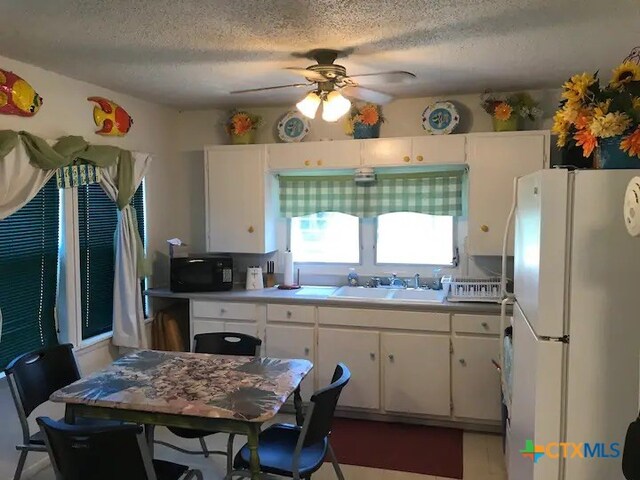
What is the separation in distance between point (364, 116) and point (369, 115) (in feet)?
0.13

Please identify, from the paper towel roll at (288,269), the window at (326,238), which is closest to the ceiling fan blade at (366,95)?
the window at (326,238)

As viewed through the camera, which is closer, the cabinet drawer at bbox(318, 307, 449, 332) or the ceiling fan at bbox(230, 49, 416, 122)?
the ceiling fan at bbox(230, 49, 416, 122)

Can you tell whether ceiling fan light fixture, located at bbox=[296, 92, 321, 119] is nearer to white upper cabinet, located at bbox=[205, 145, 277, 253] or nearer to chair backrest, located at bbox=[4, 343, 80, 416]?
white upper cabinet, located at bbox=[205, 145, 277, 253]

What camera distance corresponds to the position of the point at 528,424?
182 cm

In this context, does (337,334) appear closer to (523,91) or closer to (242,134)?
(242,134)

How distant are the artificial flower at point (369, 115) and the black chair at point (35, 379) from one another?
2.50 metres

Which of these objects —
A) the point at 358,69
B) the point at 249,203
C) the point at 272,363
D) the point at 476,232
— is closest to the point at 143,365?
A: the point at 272,363

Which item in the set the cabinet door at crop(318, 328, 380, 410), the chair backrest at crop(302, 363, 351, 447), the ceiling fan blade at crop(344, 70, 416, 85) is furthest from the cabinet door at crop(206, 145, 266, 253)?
the chair backrest at crop(302, 363, 351, 447)

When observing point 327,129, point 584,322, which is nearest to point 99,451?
point 584,322

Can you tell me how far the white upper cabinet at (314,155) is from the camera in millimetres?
3883

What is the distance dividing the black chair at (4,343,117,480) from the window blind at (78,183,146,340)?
720mm

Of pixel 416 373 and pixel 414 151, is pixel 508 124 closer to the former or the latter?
pixel 414 151

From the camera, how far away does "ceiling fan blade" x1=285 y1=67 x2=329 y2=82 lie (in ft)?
9.30

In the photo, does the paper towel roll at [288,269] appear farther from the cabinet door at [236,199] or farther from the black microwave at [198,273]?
the black microwave at [198,273]
